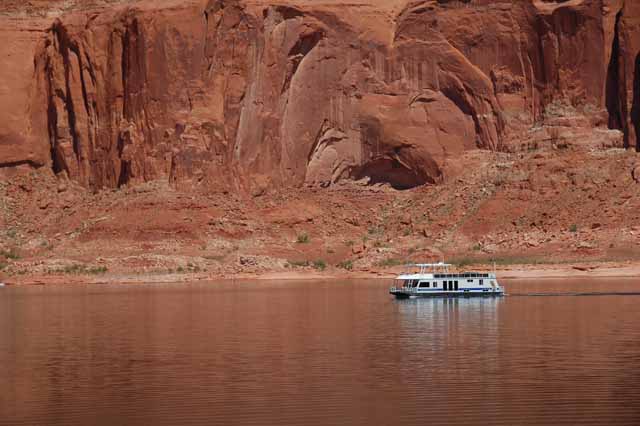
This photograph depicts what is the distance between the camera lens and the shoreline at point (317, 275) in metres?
78.4

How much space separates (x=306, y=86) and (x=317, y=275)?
698 inches

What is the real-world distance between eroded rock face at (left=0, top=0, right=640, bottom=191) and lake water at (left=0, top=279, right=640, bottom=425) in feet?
121

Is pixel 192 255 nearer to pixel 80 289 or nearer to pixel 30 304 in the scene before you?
pixel 80 289

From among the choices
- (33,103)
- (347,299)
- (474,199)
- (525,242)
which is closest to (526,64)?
(474,199)

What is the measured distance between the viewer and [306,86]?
96938 millimetres

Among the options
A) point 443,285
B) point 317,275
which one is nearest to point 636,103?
point 317,275

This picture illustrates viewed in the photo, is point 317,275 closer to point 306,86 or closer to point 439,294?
point 306,86

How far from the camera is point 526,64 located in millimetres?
99562

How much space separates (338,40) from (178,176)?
15004mm

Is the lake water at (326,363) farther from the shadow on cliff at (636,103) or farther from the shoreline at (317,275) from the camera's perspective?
the shadow on cliff at (636,103)

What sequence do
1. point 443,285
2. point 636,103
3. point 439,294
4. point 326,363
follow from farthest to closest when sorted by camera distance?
1. point 636,103
2. point 443,285
3. point 439,294
4. point 326,363

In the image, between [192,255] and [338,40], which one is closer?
[192,255]

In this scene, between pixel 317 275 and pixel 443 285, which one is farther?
pixel 317 275

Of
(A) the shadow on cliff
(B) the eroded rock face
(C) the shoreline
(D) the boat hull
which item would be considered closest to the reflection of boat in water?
(D) the boat hull
